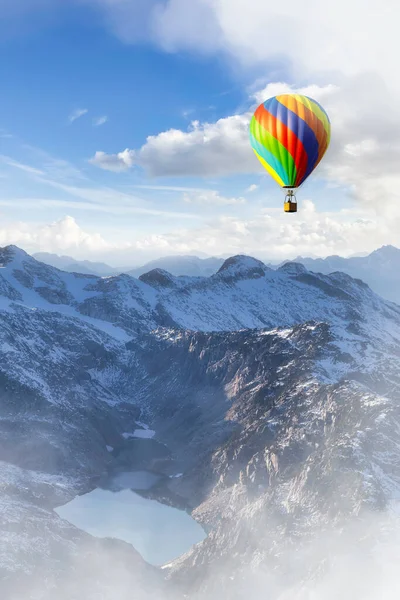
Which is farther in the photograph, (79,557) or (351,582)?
(79,557)

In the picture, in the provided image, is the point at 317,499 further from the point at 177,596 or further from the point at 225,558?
the point at 177,596

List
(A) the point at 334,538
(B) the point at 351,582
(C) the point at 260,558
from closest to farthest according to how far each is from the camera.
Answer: (B) the point at 351,582 < (A) the point at 334,538 < (C) the point at 260,558

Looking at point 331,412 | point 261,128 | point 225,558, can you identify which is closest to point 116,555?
point 225,558

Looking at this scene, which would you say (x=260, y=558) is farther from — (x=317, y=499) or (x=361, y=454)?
(x=361, y=454)

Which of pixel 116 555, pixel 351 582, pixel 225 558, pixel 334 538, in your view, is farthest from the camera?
pixel 116 555

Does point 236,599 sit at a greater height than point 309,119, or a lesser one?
lesser

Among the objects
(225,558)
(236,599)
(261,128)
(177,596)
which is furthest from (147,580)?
(261,128)

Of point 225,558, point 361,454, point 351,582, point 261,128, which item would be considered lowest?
point 225,558
